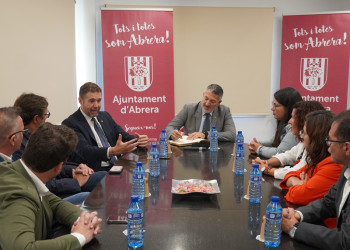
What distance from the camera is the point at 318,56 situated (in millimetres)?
5090

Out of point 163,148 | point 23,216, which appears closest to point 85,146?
point 163,148

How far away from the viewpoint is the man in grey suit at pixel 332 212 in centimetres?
133

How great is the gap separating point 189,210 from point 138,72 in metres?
3.48

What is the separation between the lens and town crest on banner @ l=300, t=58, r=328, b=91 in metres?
5.10

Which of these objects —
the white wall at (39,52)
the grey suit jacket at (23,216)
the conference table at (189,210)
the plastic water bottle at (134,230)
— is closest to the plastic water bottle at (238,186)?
the conference table at (189,210)

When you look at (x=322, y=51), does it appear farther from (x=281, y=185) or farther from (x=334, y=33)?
(x=281, y=185)

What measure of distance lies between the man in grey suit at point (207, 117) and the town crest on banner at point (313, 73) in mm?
1849

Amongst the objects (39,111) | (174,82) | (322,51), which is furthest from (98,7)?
(322,51)

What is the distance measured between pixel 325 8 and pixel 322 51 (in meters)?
0.77

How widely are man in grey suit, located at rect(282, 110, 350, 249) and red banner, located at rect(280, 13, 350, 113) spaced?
378 cm

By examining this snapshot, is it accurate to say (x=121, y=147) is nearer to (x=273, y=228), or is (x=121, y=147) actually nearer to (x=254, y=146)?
(x=254, y=146)

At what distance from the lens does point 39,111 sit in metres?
2.59

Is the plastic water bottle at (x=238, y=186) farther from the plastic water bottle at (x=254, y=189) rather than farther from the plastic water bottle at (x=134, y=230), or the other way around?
the plastic water bottle at (x=134, y=230)

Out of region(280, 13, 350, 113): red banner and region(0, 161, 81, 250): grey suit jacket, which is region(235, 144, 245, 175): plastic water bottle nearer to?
region(0, 161, 81, 250): grey suit jacket
